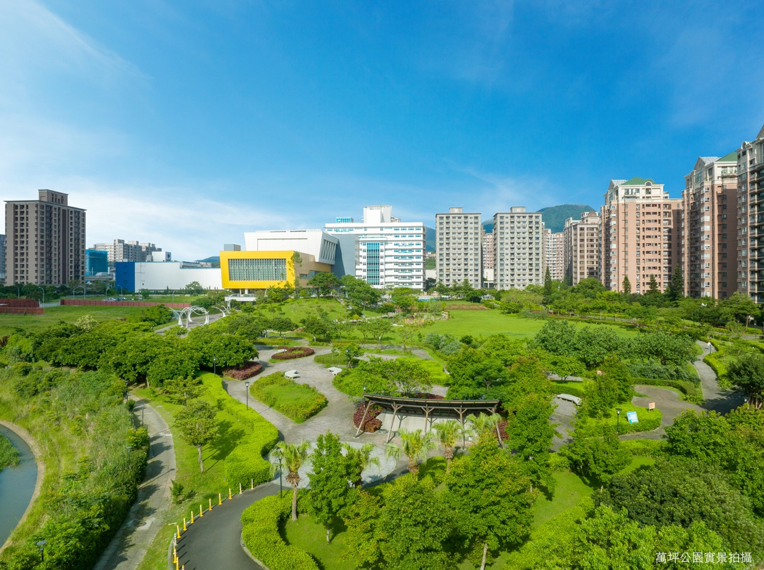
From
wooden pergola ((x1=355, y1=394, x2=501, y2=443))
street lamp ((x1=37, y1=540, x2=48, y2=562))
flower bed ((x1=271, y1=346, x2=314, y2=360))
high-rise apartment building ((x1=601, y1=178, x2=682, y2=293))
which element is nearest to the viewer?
street lamp ((x1=37, y1=540, x2=48, y2=562))

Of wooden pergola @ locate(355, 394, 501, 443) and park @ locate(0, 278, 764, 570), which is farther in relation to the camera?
wooden pergola @ locate(355, 394, 501, 443)

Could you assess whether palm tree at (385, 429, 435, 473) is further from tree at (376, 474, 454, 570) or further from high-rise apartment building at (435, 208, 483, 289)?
high-rise apartment building at (435, 208, 483, 289)

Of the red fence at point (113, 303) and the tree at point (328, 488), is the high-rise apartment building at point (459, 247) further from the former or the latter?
the tree at point (328, 488)

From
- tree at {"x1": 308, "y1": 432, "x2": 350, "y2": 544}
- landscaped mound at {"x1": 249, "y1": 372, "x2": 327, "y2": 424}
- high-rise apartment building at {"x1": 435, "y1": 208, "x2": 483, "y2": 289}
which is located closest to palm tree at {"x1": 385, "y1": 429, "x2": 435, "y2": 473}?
tree at {"x1": 308, "y1": 432, "x2": 350, "y2": 544}

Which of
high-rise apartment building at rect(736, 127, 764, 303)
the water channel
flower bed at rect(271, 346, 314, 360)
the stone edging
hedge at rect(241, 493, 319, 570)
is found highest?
high-rise apartment building at rect(736, 127, 764, 303)

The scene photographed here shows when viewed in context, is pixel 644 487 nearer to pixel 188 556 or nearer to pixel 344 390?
pixel 188 556

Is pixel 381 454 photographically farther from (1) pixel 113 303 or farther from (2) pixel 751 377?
(1) pixel 113 303

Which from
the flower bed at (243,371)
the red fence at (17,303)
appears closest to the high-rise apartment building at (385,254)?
the red fence at (17,303)

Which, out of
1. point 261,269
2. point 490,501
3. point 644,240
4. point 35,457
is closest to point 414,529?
point 490,501
